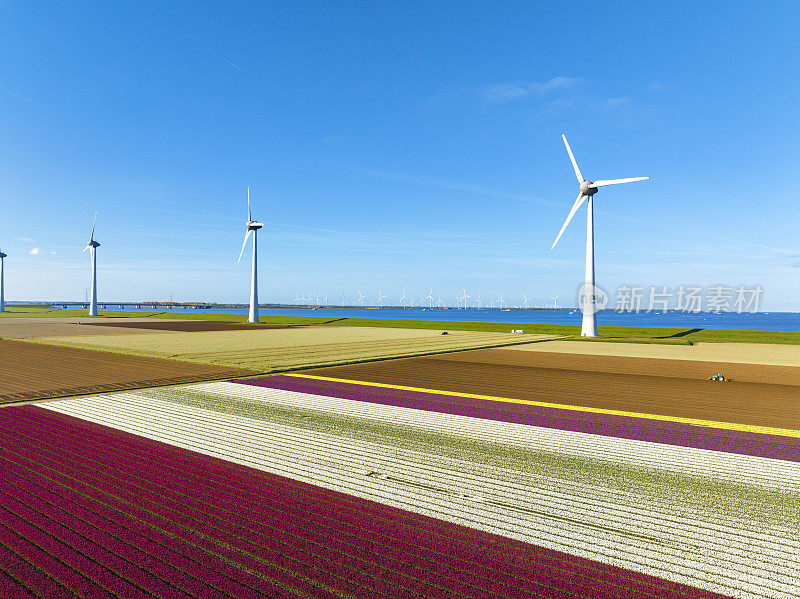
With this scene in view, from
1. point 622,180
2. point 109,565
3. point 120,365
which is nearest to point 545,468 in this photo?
point 109,565

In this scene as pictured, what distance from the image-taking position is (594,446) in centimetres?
1144

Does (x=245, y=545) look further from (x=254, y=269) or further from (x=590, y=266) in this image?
(x=254, y=269)

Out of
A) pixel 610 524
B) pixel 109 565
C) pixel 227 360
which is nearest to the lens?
pixel 109 565

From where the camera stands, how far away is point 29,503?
7984 mm

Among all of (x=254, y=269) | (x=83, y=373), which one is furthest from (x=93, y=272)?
(x=83, y=373)

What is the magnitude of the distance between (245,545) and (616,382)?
18540 millimetres

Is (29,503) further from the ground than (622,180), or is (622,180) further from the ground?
(622,180)

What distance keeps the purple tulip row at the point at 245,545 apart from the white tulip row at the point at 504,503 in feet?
1.36

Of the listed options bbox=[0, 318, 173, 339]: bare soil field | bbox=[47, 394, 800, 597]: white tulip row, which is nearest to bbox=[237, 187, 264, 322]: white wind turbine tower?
bbox=[0, 318, 173, 339]: bare soil field

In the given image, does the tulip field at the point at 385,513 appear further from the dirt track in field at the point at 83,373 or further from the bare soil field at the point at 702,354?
the bare soil field at the point at 702,354

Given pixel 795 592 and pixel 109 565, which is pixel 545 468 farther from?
pixel 109 565

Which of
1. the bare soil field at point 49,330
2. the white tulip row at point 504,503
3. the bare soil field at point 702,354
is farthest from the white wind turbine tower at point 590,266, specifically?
the bare soil field at point 49,330

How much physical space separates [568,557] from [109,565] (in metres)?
6.07

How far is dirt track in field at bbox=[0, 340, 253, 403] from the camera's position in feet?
59.7
